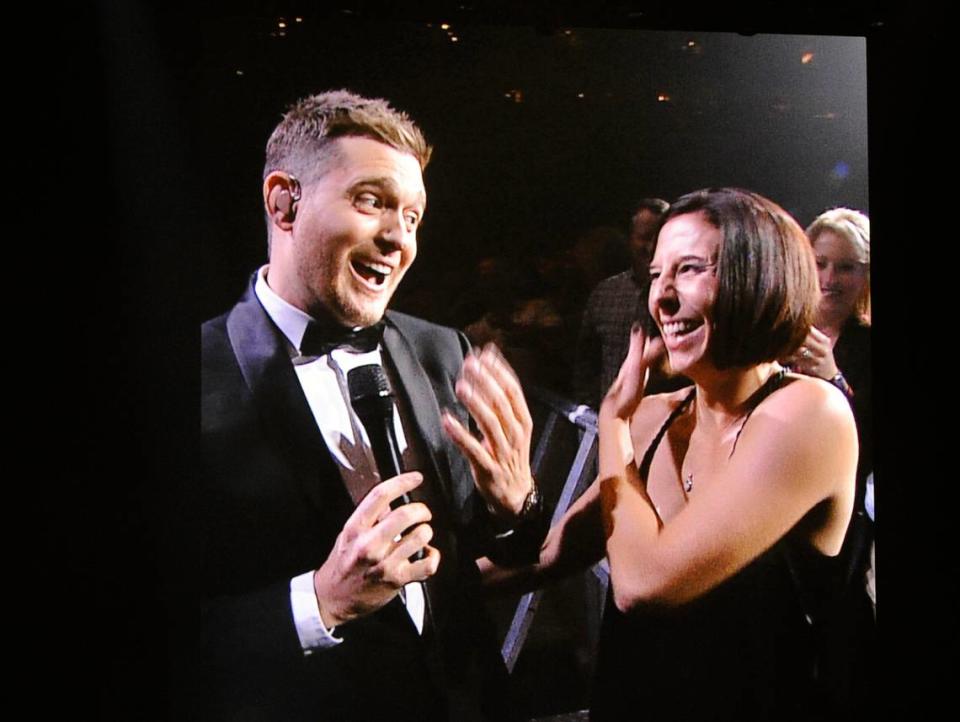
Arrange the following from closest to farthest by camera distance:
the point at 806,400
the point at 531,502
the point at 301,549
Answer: the point at 301,549
the point at 531,502
the point at 806,400

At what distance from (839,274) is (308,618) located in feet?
7.01

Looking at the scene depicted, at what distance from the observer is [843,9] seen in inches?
133

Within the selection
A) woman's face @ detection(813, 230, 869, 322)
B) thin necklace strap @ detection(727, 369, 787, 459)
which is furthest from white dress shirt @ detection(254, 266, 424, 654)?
woman's face @ detection(813, 230, 869, 322)

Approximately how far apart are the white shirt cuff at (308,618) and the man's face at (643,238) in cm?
148

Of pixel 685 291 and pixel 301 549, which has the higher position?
pixel 685 291

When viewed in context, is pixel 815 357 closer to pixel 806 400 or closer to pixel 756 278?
pixel 806 400

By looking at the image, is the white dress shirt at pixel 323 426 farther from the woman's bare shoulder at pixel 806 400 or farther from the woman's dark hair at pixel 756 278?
the woman's bare shoulder at pixel 806 400

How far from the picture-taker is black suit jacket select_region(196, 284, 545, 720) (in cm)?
299

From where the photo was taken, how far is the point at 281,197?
3051mm

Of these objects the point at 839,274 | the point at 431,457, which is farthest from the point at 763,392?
the point at 431,457

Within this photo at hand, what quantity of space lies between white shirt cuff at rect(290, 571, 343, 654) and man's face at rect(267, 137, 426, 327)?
838 millimetres

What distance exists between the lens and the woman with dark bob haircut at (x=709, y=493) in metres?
3.14

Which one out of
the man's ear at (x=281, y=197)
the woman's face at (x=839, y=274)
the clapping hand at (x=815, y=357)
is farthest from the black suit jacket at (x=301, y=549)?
the woman's face at (x=839, y=274)

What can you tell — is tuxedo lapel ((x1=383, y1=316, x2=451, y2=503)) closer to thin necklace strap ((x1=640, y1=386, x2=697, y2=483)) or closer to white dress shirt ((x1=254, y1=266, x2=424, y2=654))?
white dress shirt ((x1=254, y1=266, x2=424, y2=654))
